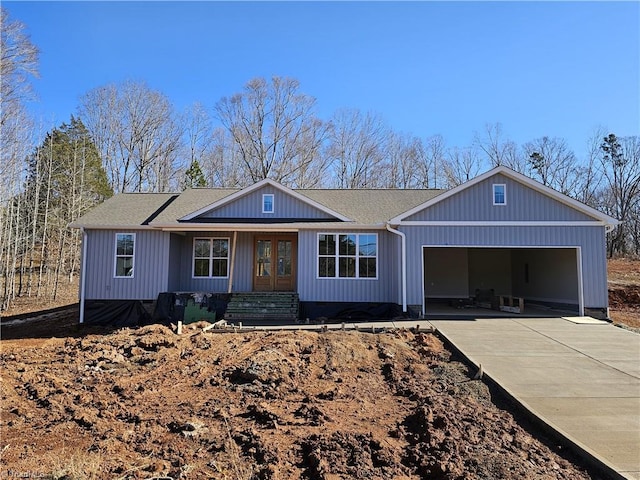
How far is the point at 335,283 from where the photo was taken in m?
13.7

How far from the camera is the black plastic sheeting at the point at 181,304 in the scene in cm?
1335

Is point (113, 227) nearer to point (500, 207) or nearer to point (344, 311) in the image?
point (344, 311)

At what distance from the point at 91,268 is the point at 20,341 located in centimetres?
305

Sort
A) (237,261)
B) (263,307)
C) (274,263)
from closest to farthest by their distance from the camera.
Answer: (263,307), (237,261), (274,263)

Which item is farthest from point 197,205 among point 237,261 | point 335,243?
point 335,243

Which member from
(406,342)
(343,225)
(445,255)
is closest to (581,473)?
(406,342)

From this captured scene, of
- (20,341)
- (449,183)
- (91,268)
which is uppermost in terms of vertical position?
(449,183)

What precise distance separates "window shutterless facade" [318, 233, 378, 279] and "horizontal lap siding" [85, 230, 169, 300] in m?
5.45

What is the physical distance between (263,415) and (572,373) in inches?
219

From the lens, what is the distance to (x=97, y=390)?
270 inches

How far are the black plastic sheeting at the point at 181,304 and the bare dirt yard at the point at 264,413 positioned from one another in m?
3.11

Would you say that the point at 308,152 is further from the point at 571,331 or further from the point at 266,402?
the point at 266,402

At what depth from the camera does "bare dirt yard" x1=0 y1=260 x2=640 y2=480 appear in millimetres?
4102

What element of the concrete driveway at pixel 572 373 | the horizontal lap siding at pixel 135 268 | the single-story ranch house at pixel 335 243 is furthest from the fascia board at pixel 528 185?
the horizontal lap siding at pixel 135 268
